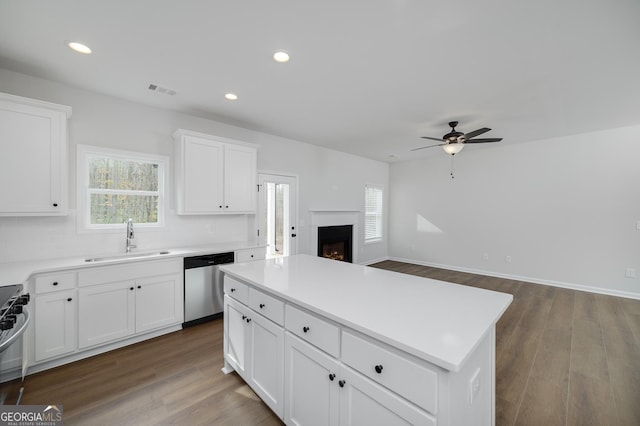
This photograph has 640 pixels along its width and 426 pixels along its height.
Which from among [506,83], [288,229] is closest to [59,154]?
[288,229]

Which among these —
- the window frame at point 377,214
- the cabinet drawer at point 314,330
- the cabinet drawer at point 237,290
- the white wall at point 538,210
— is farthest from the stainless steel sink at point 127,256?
the white wall at point 538,210

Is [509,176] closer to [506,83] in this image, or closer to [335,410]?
[506,83]

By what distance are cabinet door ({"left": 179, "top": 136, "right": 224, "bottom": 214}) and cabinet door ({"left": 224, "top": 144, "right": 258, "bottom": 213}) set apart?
8 centimetres

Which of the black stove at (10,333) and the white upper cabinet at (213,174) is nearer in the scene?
the black stove at (10,333)

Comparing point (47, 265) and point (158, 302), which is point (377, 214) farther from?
point (47, 265)

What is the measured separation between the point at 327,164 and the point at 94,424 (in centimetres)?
473

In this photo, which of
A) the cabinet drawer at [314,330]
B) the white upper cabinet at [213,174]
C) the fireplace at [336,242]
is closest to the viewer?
the cabinet drawer at [314,330]

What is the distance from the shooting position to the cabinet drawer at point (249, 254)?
344 centimetres

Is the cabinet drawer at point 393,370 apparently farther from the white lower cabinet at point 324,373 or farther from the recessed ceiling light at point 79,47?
the recessed ceiling light at point 79,47

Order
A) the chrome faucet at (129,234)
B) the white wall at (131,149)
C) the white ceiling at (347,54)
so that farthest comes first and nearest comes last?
the chrome faucet at (129,234) → the white wall at (131,149) → the white ceiling at (347,54)

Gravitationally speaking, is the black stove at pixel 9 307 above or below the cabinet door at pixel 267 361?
above

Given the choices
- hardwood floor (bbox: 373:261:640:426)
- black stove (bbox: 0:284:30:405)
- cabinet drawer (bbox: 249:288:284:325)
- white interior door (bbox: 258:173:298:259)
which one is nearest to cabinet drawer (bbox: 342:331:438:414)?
cabinet drawer (bbox: 249:288:284:325)

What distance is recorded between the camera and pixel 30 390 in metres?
2.00

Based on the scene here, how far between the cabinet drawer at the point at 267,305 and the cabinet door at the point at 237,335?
5.7 inches
